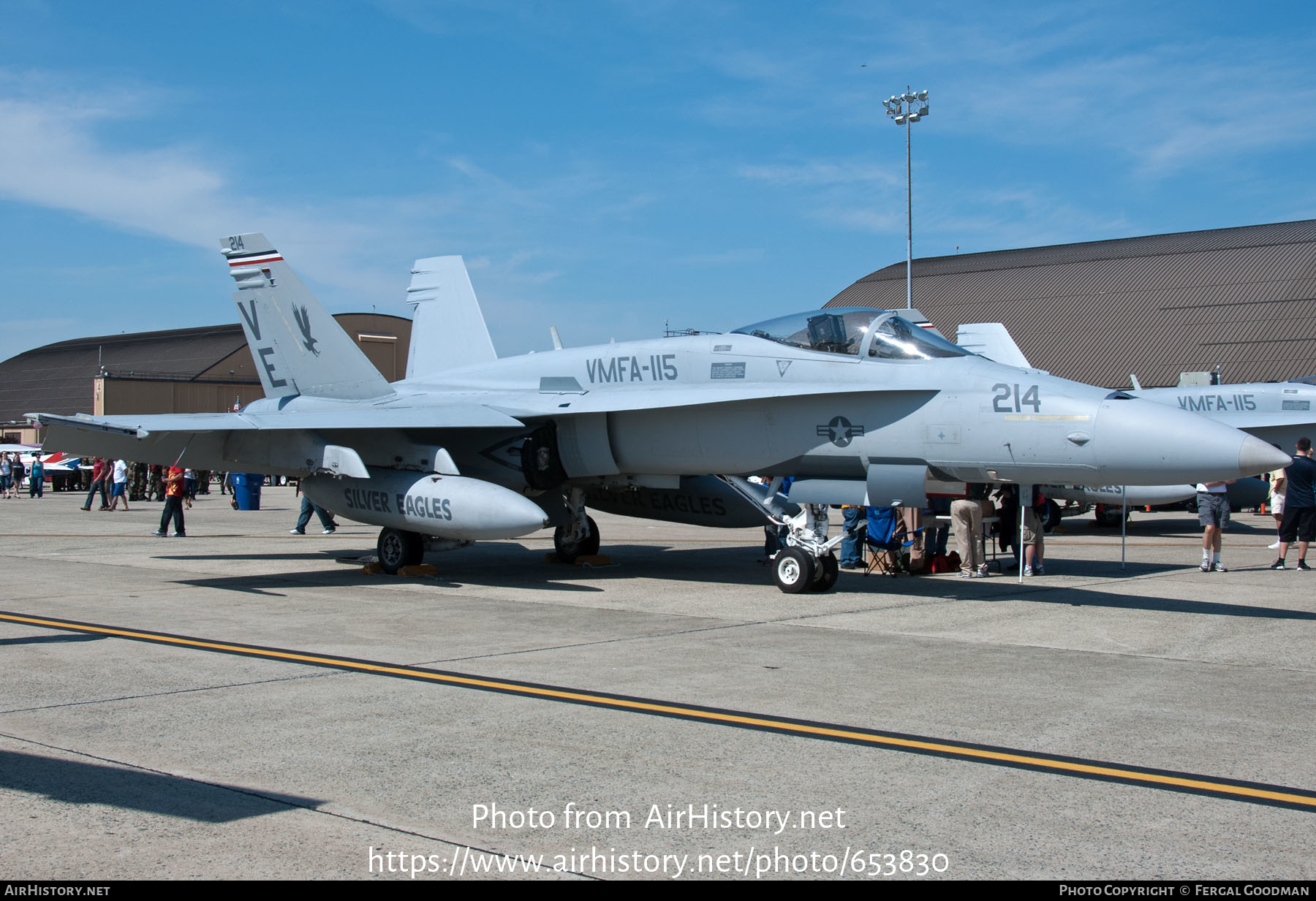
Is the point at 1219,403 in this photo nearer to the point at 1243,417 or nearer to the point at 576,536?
the point at 1243,417

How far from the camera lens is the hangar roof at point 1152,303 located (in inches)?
1806

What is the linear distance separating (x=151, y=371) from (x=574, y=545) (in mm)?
61587

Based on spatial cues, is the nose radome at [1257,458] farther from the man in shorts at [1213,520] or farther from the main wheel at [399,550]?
the main wheel at [399,550]

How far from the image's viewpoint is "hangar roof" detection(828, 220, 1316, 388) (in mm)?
45875

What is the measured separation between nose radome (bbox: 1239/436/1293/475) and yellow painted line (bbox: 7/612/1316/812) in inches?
185

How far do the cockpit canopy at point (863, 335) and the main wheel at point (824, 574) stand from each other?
2266 millimetres

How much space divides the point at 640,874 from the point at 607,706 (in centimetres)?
255

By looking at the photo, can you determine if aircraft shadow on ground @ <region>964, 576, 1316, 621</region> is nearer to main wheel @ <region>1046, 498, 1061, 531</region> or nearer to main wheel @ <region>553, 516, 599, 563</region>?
main wheel @ <region>553, 516, 599, 563</region>

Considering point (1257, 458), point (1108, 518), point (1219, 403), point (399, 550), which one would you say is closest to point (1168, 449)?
point (1257, 458)

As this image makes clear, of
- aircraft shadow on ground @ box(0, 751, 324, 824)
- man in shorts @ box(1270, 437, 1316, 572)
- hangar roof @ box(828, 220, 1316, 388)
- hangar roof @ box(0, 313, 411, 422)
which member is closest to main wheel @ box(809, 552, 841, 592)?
man in shorts @ box(1270, 437, 1316, 572)

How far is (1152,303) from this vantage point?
4919 cm

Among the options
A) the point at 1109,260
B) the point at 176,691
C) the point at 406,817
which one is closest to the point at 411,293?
the point at 176,691

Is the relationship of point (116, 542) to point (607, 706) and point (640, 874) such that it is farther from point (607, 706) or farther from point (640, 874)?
point (640, 874)

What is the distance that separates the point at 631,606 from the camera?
10.9 metres
